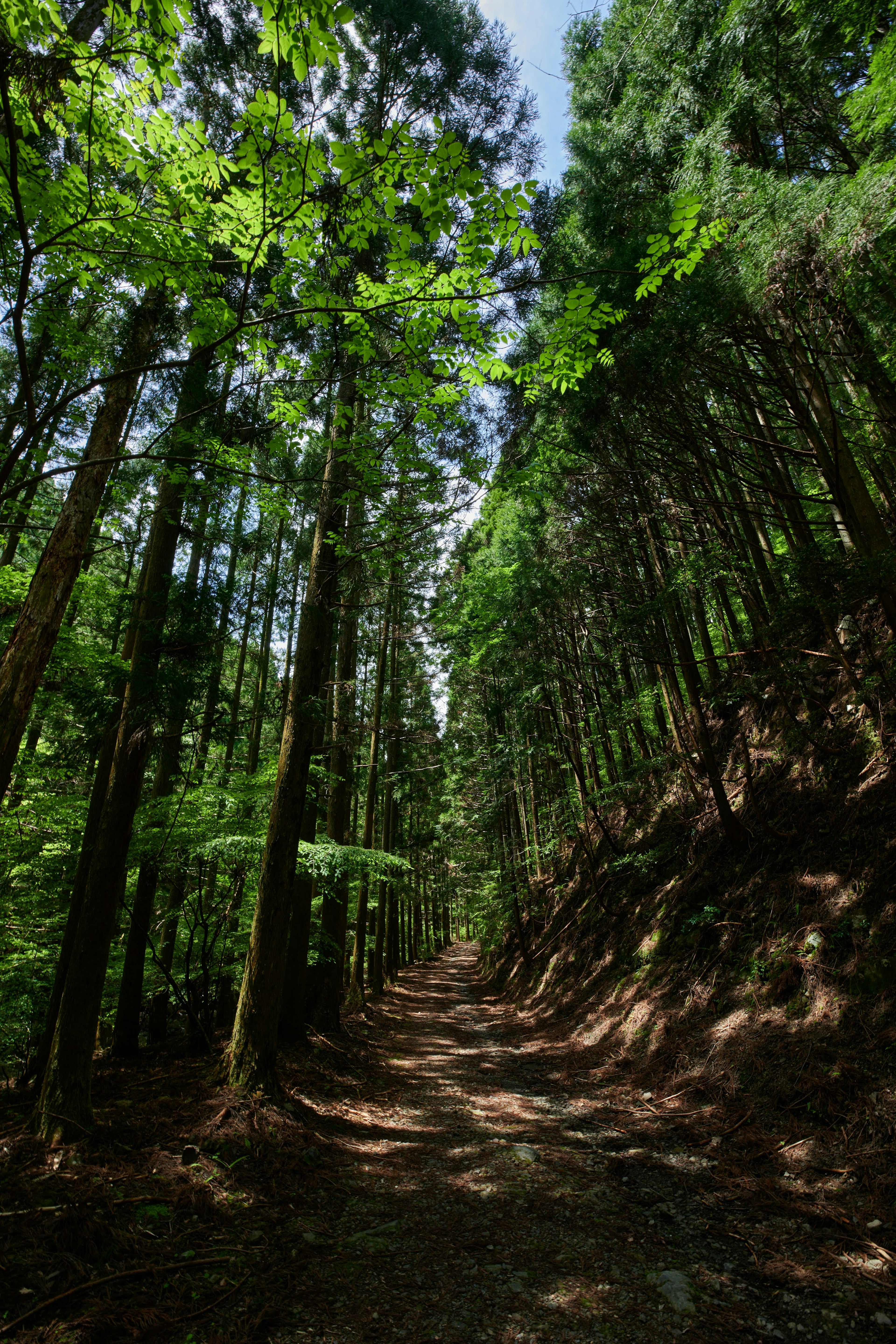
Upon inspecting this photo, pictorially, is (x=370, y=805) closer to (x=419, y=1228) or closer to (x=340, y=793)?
(x=340, y=793)

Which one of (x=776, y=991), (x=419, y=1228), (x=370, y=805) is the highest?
(x=370, y=805)

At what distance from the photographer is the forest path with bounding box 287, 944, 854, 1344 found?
2566mm

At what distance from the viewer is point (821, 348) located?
20.4 feet

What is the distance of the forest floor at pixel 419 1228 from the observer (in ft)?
8.46

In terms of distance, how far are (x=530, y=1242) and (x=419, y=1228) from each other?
771 millimetres

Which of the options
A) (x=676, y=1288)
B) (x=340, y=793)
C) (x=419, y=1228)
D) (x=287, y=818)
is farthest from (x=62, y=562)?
(x=340, y=793)

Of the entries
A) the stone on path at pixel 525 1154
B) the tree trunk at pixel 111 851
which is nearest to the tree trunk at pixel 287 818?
the tree trunk at pixel 111 851

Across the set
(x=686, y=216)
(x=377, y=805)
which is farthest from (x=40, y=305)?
(x=377, y=805)

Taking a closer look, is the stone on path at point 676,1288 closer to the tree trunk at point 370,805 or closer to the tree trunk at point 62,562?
the tree trunk at point 62,562

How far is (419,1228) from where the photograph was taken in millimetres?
3555

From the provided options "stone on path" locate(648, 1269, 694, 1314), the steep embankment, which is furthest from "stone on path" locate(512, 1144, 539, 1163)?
"stone on path" locate(648, 1269, 694, 1314)

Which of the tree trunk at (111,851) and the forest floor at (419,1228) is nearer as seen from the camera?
the forest floor at (419,1228)

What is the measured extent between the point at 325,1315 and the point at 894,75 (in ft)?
31.5

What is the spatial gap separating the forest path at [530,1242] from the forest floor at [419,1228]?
0.6 inches
